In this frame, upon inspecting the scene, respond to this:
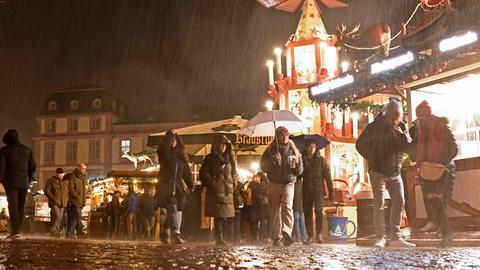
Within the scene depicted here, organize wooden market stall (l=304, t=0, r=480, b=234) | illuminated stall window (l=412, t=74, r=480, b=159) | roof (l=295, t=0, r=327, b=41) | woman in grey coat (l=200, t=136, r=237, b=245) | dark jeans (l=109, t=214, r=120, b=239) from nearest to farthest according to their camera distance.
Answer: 1. woman in grey coat (l=200, t=136, r=237, b=245)
2. wooden market stall (l=304, t=0, r=480, b=234)
3. illuminated stall window (l=412, t=74, r=480, b=159)
4. dark jeans (l=109, t=214, r=120, b=239)
5. roof (l=295, t=0, r=327, b=41)

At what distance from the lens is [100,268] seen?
4.98 m

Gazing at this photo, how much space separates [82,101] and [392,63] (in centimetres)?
6763

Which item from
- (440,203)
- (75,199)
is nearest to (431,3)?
(440,203)

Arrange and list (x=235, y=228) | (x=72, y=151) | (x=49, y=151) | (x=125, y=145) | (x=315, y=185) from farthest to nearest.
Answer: (x=49, y=151)
(x=72, y=151)
(x=125, y=145)
(x=235, y=228)
(x=315, y=185)

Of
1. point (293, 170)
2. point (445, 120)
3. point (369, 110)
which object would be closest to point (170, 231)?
point (293, 170)

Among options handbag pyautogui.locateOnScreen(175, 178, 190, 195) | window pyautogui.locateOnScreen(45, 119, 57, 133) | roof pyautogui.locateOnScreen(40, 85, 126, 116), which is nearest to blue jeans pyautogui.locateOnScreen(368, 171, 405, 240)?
handbag pyautogui.locateOnScreen(175, 178, 190, 195)

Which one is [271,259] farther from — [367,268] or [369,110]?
[369,110]

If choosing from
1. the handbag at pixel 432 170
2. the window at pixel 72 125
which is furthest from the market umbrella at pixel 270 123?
the window at pixel 72 125

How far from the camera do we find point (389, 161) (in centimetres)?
898

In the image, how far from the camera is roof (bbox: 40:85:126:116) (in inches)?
2953

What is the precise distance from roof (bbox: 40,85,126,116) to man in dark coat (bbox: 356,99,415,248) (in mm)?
67382

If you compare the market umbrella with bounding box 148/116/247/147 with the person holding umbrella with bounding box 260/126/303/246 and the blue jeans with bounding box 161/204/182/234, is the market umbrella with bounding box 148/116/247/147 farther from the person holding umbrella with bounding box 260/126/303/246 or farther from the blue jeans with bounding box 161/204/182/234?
the person holding umbrella with bounding box 260/126/303/246

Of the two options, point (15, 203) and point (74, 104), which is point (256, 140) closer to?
point (15, 203)

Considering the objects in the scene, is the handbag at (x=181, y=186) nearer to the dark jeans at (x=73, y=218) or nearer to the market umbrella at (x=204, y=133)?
the dark jeans at (x=73, y=218)
